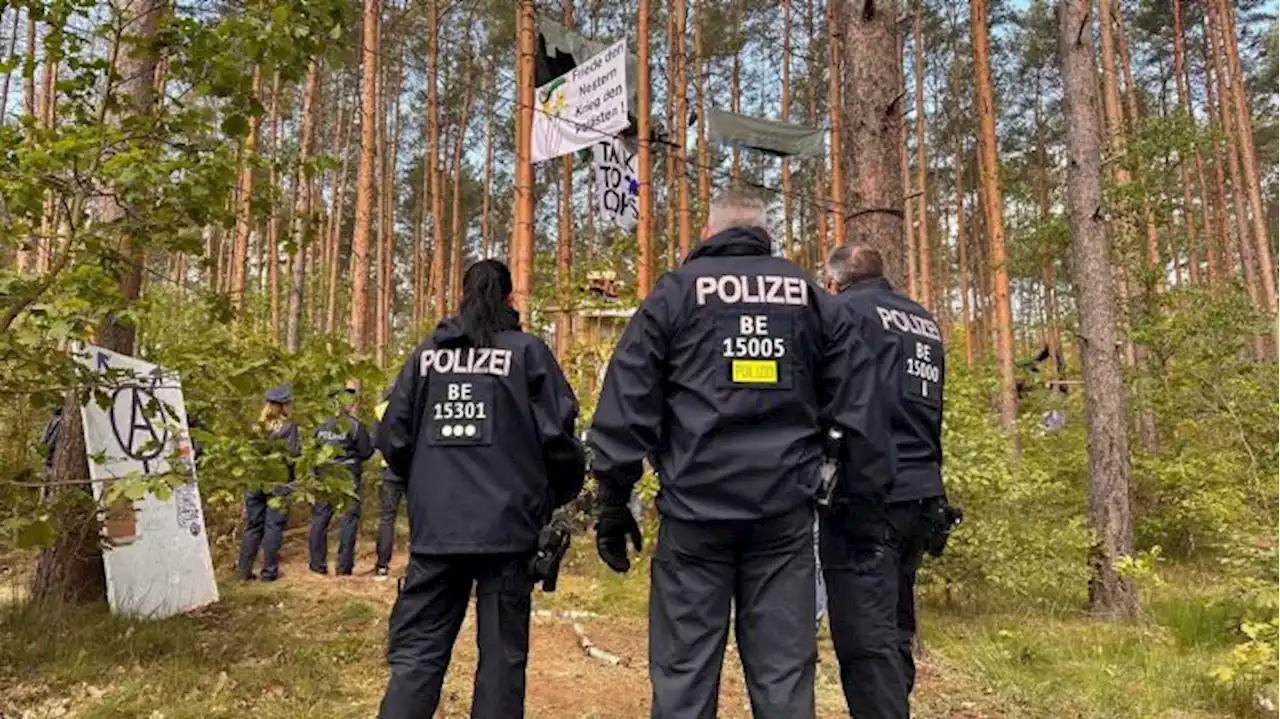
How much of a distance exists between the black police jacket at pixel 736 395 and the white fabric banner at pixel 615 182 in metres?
7.07

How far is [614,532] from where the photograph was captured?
2.95 m

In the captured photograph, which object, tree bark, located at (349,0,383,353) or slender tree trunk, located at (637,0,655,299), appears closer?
slender tree trunk, located at (637,0,655,299)

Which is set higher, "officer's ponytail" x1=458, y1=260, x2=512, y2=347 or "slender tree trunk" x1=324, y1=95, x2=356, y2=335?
"slender tree trunk" x1=324, y1=95, x2=356, y2=335

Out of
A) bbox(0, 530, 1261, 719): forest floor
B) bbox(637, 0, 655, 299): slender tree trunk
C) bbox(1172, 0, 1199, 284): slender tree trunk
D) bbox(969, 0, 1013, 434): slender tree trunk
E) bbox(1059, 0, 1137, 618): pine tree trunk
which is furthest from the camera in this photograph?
bbox(1172, 0, 1199, 284): slender tree trunk

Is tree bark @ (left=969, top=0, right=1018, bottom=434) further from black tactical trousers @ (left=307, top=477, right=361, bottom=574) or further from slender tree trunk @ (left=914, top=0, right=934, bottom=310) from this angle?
black tactical trousers @ (left=307, top=477, right=361, bottom=574)

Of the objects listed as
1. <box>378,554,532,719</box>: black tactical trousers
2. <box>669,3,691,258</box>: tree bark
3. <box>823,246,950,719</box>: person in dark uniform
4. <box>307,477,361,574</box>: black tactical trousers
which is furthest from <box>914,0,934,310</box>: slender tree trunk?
<box>378,554,532,719</box>: black tactical trousers

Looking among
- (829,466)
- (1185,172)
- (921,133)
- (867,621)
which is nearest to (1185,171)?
(1185,172)

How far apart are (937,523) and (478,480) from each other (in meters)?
1.93

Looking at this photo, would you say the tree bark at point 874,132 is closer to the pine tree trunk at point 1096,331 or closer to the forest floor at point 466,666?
the forest floor at point 466,666

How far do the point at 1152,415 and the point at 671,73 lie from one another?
10.4 m

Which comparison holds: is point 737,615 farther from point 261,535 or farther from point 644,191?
point 644,191

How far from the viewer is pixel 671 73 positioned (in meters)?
16.6

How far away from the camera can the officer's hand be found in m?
2.93

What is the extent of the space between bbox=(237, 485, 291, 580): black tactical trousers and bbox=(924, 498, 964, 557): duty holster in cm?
605
